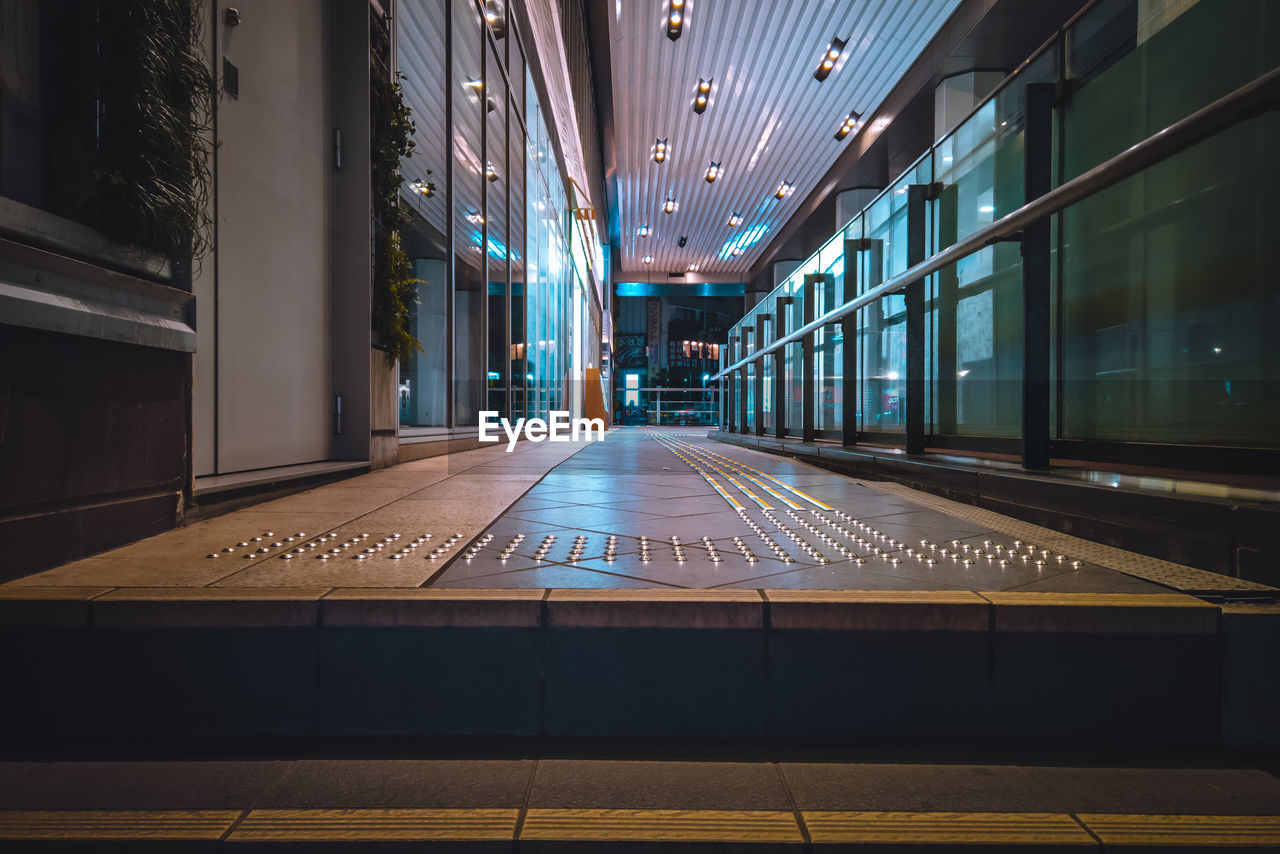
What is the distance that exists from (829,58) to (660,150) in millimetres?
6139

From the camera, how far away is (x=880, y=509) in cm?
329

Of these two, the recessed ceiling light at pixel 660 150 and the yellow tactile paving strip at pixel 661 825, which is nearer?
the yellow tactile paving strip at pixel 661 825

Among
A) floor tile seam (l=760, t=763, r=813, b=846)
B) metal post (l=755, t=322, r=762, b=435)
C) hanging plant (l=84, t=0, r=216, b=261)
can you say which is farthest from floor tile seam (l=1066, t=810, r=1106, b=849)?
metal post (l=755, t=322, r=762, b=435)

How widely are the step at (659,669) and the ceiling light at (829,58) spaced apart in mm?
12554

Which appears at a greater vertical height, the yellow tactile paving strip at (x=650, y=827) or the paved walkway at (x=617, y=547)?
the paved walkway at (x=617, y=547)

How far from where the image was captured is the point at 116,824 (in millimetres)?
1262

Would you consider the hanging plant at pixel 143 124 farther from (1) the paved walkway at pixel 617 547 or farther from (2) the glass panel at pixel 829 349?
(2) the glass panel at pixel 829 349

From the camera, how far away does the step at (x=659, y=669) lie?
60.2 inches

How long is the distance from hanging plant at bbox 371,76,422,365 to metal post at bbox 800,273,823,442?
15.0 feet

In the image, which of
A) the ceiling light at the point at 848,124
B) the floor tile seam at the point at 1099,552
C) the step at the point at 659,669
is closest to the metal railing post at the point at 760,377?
the ceiling light at the point at 848,124

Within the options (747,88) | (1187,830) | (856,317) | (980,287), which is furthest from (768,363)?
(1187,830)

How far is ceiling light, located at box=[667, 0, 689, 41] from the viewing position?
35.4 ft

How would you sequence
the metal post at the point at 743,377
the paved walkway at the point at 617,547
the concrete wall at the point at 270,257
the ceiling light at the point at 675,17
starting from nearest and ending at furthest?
the paved walkway at the point at 617,547 → the concrete wall at the point at 270,257 → the ceiling light at the point at 675,17 → the metal post at the point at 743,377

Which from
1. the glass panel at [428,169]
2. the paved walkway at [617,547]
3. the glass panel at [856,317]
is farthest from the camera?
the glass panel at [428,169]
